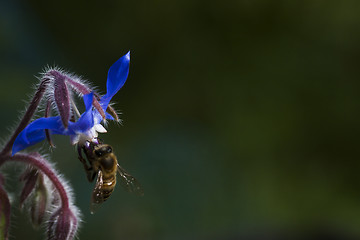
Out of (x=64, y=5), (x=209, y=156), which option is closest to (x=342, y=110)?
(x=209, y=156)

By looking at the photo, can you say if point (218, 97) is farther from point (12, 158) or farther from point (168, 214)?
point (12, 158)

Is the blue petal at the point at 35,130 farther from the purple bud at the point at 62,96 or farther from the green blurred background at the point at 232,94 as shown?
the green blurred background at the point at 232,94

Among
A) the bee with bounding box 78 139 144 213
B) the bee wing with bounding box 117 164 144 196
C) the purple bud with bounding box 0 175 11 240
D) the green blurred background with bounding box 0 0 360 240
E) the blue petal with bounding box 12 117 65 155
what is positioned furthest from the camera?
the green blurred background with bounding box 0 0 360 240

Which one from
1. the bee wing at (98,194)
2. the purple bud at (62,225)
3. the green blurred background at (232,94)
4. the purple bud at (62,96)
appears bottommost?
the green blurred background at (232,94)

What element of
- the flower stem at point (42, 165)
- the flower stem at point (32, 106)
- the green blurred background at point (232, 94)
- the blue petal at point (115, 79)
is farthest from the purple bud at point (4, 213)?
the green blurred background at point (232, 94)

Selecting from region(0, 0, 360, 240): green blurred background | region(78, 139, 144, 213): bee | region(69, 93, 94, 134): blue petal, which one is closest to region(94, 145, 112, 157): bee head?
region(78, 139, 144, 213): bee

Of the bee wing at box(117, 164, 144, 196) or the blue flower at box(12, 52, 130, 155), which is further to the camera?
the bee wing at box(117, 164, 144, 196)

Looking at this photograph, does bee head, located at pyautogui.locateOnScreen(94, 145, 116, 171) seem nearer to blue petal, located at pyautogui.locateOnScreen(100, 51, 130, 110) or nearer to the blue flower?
the blue flower

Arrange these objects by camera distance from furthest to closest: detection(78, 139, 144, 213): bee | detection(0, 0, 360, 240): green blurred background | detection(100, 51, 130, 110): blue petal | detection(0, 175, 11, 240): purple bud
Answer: detection(0, 0, 360, 240): green blurred background < detection(78, 139, 144, 213): bee < detection(0, 175, 11, 240): purple bud < detection(100, 51, 130, 110): blue petal

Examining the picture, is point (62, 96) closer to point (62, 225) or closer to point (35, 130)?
point (35, 130)
